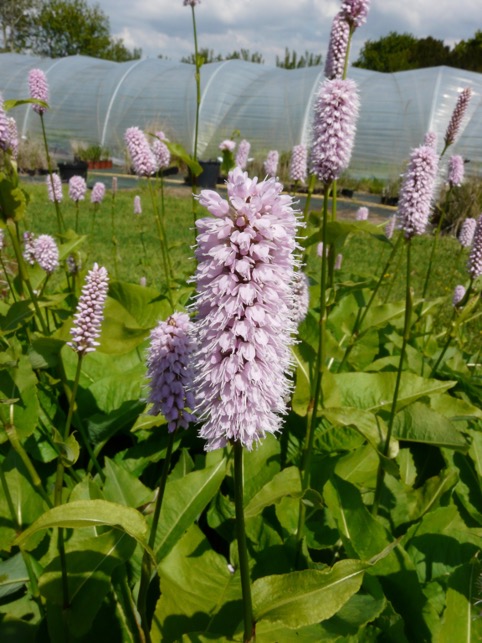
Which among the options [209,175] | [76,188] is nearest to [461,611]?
[76,188]

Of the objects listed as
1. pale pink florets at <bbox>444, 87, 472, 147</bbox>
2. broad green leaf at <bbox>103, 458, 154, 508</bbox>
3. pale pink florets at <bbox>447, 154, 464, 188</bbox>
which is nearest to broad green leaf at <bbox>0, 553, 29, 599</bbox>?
broad green leaf at <bbox>103, 458, 154, 508</bbox>

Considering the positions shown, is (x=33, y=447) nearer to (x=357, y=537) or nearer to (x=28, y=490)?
(x=28, y=490)

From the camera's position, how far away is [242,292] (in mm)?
1127

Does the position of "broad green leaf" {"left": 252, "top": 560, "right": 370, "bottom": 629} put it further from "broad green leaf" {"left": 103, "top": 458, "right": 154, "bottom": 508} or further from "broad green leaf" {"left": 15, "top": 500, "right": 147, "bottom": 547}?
"broad green leaf" {"left": 103, "top": 458, "right": 154, "bottom": 508}

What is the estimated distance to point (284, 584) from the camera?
1.49 metres

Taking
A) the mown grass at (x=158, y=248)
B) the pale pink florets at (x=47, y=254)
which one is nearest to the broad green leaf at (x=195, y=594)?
the pale pink florets at (x=47, y=254)

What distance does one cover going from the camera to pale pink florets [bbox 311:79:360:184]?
219 cm

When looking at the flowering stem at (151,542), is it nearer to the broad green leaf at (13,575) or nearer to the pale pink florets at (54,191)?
the broad green leaf at (13,575)

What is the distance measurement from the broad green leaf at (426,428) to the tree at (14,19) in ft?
187

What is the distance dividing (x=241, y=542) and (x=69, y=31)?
55.2 metres

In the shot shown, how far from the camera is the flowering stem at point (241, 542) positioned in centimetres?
128

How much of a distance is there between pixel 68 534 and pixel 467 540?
159 centimetres

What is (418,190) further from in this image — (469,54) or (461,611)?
(469,54)

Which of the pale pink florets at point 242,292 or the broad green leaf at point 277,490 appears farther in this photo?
the broad green leaf at point 277,490
